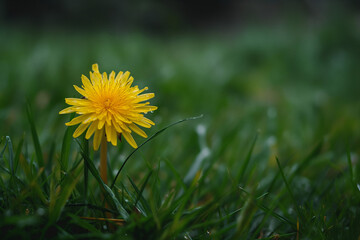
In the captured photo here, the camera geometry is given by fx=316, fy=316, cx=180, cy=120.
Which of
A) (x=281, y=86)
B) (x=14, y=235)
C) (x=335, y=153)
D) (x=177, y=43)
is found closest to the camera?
(x=14, y=235)

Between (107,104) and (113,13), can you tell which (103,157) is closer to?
(107,104)

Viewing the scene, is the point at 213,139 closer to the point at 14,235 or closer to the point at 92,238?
the point at 92,238

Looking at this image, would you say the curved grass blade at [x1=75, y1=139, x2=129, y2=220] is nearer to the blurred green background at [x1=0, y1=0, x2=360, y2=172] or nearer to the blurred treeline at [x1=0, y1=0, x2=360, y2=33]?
the blurred green background at [x1=0, y1=0, x2=360, y2=172]

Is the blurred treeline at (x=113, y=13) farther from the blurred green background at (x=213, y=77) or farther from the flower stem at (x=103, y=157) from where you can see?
the flower stem at (x=103, y=157)

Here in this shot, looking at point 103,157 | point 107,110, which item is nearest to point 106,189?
point 103,157

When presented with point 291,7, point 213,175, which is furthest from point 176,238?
point 291,7

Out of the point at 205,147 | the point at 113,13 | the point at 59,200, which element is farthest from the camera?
the point at 113,13

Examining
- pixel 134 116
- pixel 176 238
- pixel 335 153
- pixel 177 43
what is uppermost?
pixel 177 43
